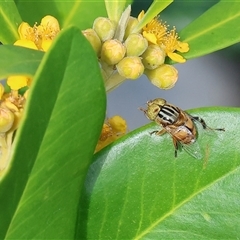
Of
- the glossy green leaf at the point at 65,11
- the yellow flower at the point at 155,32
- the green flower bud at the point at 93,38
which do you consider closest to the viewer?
the green flower bud at the point at 93,38

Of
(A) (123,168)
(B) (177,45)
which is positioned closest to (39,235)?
(A) (123,168)

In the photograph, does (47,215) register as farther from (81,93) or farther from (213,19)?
(213,19)

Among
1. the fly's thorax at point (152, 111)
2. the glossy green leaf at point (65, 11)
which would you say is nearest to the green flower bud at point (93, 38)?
the fly's thorax at point (152, 111)

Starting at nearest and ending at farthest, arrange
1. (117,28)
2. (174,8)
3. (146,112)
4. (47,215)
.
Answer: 1. (47,215)
2. (117,28)
3. (146,112)
4. (174,8)

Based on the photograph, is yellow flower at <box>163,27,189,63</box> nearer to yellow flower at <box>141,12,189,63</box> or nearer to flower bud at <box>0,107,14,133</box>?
yellow flower at <box>141,12,189,63</box>

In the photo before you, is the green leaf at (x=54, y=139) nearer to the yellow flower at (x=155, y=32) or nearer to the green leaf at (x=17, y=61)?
the green leaf at (x=17, y=61)

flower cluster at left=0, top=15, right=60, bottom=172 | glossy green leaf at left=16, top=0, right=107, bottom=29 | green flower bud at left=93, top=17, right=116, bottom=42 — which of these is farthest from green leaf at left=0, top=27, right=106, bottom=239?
glossy green leaf at left=16, top=0, right=107, bottom=29
